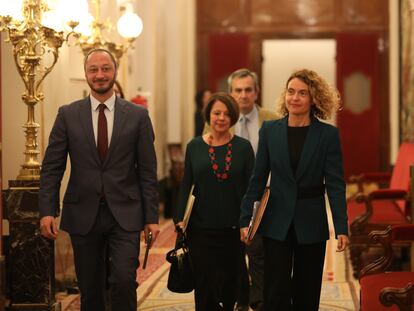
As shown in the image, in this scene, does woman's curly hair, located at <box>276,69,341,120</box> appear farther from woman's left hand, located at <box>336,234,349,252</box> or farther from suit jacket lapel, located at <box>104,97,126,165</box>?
suit jacket lapel, located at <box>104,97,126,165</box>

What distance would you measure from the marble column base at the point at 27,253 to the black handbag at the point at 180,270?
4.02 feet

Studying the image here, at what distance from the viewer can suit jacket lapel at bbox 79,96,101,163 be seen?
497 centimetres

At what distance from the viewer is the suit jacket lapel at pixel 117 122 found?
16.3ft

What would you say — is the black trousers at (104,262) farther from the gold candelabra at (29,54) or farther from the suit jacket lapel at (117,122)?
the gold candelabra at (29,54)

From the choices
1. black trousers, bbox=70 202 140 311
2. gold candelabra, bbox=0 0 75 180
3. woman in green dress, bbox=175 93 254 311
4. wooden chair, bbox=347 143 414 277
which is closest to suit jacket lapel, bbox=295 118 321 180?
woman in green dress, bbox=175 93 254 311

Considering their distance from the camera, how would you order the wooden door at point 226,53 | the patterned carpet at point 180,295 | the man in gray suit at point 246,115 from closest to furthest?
1. the man in gray suit at point 246,115
2. the patterned carpet at point 180,295
3. the wooden door at point 226,53

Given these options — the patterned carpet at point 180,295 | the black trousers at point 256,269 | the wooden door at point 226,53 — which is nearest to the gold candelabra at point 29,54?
the patterned carpet at point 180,295

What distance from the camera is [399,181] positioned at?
927 cm

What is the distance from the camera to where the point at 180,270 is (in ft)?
17.8

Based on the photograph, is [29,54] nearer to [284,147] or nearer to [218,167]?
[218,167]

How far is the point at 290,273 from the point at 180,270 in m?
0.90

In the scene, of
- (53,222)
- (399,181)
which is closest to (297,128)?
(53,222)

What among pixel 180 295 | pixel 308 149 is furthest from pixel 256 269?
pixel 308 149

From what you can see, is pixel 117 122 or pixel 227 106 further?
pixel 227 106
